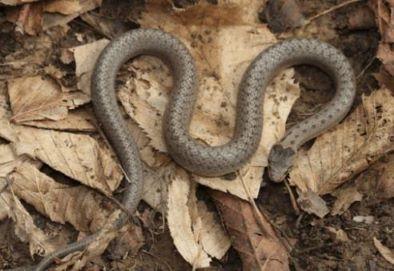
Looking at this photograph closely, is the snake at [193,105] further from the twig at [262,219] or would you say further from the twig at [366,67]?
the twig at [262,219]

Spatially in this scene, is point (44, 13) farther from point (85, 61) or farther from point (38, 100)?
point (38, 100)

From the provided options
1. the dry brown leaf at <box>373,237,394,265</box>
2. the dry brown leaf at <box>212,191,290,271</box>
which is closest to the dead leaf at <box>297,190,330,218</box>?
the dry brown leaf at <box>212,191,290,271</box>

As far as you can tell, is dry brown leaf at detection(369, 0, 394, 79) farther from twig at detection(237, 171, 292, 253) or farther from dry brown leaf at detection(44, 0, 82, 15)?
dry brown leaf at detection(44, 0, 82, 15)

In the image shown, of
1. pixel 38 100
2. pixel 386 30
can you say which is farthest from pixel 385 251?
pixel 38 100

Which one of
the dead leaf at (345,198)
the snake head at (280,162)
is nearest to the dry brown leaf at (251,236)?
the snake head at (280,162)

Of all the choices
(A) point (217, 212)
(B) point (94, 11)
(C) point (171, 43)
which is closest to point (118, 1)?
(B) point (94, 11)

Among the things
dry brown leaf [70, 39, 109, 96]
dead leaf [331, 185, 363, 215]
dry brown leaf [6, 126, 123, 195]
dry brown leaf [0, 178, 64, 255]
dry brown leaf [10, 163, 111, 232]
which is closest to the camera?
dry brown leaf [0, 178, 64, 255]
